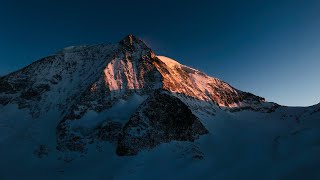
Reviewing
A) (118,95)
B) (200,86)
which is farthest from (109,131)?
(200,86)

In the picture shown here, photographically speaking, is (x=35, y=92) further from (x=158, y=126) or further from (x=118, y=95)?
(x=158, y=126)

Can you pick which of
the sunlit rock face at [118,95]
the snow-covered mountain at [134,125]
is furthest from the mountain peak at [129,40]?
the snow-covered mountain at [134,125]

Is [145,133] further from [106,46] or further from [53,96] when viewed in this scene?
[106,46]

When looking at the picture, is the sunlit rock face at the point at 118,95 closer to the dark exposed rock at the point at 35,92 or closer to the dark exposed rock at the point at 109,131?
the dark exposed rock at the point at 109,131

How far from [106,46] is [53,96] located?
25155 millimetres

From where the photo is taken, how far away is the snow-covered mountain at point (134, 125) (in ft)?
162

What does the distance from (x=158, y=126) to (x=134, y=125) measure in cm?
420

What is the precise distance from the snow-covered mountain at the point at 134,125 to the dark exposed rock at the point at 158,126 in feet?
0.59

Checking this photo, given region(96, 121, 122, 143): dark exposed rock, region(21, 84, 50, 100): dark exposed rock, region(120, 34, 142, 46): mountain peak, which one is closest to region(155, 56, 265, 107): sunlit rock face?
region(120, 34, 142, 46): mountain peak

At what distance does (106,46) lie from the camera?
306 ft

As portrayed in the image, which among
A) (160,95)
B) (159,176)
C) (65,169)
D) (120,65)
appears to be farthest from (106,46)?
(159,176)

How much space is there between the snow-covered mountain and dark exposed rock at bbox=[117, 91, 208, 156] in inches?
7.0

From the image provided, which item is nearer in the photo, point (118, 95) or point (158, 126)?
point (158, 126)

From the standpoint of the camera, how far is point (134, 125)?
57625 mm
